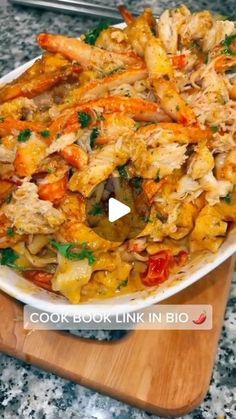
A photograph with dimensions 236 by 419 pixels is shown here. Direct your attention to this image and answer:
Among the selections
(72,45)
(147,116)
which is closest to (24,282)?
(147,116)

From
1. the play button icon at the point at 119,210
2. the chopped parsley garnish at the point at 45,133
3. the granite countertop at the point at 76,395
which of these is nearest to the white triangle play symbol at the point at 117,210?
the play button icon at the point at 119,210

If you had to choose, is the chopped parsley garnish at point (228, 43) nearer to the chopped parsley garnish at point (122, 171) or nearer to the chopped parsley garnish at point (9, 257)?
the chopped parsley garnish at point (122, 171)

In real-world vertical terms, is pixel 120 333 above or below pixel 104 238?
below

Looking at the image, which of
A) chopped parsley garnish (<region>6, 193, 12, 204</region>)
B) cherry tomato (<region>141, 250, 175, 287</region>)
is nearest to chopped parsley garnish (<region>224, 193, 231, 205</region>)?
cherry tomato (<region>141, 250, 175, 287</region>)

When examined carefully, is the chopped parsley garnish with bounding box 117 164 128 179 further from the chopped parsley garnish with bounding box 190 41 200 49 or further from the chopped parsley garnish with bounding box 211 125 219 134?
the chopped parsley garnish with bounding box 190 41 200 49

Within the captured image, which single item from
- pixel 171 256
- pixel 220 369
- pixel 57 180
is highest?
pixel 57 180

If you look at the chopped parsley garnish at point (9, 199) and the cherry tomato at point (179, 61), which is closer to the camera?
the chopped parsley garnish at point (9, 199)

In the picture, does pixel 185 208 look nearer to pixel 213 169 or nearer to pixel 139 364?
pixel 213 169
